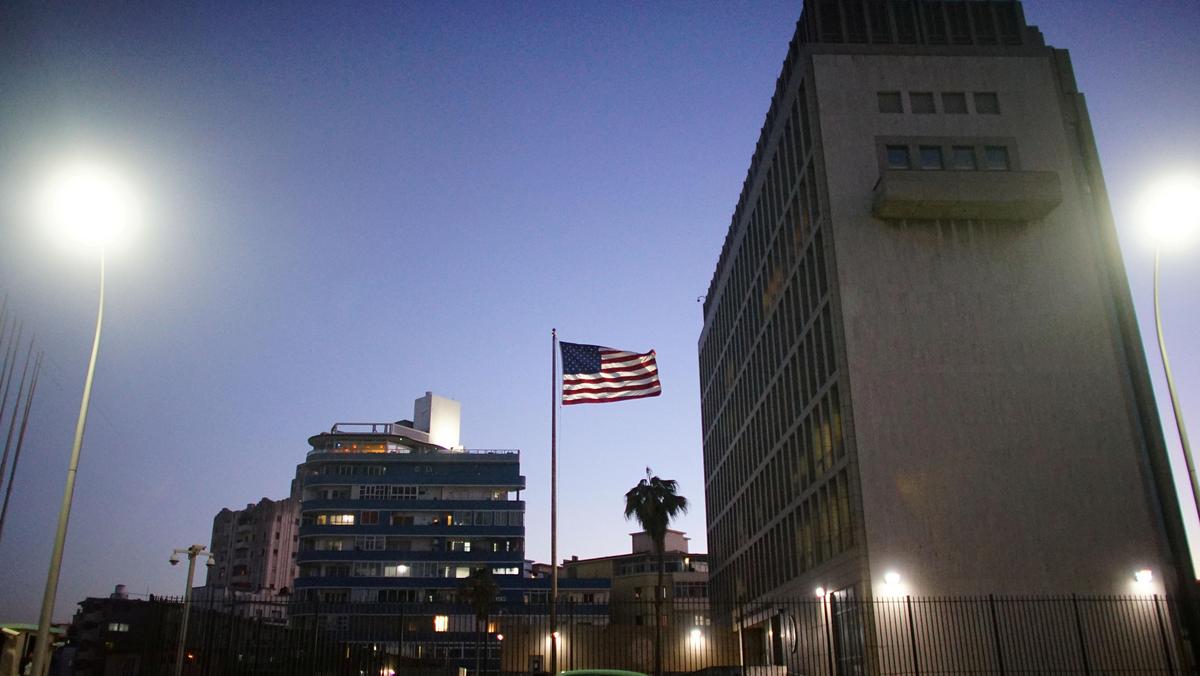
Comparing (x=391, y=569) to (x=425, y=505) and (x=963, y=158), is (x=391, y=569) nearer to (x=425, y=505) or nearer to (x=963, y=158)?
(x=425, y=505)

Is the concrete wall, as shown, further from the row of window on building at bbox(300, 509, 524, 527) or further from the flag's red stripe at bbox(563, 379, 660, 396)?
the row of window on building at bbox(300, 509, 524, 527)

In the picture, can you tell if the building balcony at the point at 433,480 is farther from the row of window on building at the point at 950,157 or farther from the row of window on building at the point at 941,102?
the row of window on building at the point at 941,102

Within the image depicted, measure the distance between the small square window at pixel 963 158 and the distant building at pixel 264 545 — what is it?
433ft

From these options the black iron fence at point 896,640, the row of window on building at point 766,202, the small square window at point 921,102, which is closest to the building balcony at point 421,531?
the row of window on building at point 766,202

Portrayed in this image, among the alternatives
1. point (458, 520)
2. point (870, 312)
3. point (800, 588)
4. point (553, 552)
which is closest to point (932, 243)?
point (870, 312)

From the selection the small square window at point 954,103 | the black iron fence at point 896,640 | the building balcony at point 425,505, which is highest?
the small square window at point 954,103

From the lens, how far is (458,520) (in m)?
105

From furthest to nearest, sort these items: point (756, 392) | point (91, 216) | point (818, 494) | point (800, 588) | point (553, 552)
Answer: point (756, 392)
point (800, 588)
point (818, 494)
point (553, 552)
point (91, 216)

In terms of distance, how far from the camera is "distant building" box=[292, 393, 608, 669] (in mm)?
99875

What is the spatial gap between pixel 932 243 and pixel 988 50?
11.5 m

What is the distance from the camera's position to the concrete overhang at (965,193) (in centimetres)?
4175

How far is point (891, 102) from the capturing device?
45562 millimetres

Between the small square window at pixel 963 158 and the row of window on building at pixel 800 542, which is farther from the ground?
the small square window at pixel 963 158

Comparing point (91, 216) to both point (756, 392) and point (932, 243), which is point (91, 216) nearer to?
point (932, 243)
